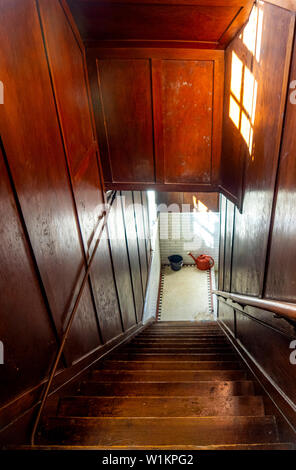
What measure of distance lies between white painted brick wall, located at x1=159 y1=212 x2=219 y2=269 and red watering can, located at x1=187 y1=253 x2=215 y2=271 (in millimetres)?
206

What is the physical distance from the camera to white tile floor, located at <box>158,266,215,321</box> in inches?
333

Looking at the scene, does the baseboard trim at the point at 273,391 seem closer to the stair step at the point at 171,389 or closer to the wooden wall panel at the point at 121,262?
the stair step at the point at 171,389

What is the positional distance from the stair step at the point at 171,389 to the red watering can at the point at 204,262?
24.3 ft

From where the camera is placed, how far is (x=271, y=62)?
8.29 feet

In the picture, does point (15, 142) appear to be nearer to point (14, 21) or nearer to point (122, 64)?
point (14, 21)

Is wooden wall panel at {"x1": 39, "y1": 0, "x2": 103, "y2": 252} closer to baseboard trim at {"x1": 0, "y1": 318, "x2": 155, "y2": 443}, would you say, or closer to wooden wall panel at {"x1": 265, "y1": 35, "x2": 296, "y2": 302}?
baseboard trim at {"x1": 0, "y1": 318, "x2": 155, "y2": 443}

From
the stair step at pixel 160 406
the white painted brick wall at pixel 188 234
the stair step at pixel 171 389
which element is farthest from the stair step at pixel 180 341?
the white painted brick wall at pixel 188 234

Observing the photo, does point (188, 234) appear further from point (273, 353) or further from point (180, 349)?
point (273, 353)

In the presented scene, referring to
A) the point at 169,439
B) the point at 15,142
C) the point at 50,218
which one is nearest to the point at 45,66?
the point at 15,142

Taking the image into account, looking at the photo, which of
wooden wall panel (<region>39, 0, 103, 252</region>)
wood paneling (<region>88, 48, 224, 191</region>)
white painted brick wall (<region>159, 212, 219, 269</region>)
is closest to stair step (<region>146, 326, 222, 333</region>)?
wood paneling (<region>88, 48, 224, 191</region>)

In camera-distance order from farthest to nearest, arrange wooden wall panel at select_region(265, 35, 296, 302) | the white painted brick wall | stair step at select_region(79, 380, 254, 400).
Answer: the white painted brick wall < stair step at select_region(79, 380, 254, 400) < wooden wall panel at select_region(265, 35, 296, 302)

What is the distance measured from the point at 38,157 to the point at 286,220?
1.94 m

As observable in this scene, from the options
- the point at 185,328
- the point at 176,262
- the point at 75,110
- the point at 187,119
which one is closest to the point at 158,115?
the point at 187,119
